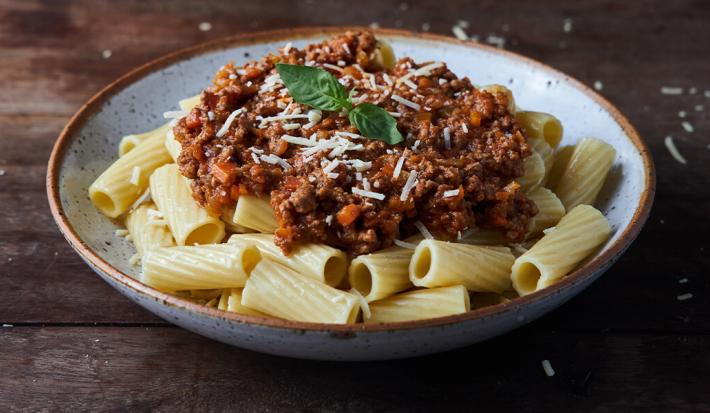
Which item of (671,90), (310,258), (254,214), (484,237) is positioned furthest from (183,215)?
(671,90)

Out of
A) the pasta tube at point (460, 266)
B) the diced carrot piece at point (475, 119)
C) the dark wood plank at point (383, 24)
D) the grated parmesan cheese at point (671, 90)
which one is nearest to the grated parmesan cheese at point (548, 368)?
the dark wood plank at point (383, 24)

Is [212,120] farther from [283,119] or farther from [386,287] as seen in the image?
[386,287]

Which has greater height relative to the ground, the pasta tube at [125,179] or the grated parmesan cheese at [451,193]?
the grated parmesan cheese at [451,193]

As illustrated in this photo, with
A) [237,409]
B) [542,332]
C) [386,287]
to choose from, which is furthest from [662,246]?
[237,409]

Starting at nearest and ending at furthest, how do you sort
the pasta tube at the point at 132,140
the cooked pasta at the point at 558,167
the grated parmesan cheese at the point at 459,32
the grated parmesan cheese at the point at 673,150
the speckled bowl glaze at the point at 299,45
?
the speckled bowl glaze at the point at 299,45, the cooked pasta at the point at 558,167, the pasta tube at the point at 132,140, the grated parmesan cheese at the point at 673,150, the grated parmesan cheese at the point at 459,32

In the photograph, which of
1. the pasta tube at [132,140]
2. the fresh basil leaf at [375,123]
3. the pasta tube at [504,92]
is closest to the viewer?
the fresh basil leaf at [375,123]

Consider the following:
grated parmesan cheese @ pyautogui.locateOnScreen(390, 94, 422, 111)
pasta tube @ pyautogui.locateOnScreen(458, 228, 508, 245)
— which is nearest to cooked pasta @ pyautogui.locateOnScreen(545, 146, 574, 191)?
pasta tube @ pyautogui.locateOnScreen(458, 228, 508, 245)

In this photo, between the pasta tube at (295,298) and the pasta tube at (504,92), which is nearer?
the pasta tube at (295,298)

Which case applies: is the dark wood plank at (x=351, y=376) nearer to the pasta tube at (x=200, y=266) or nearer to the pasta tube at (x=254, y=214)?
the pasta tube at (x=200, y=266)
